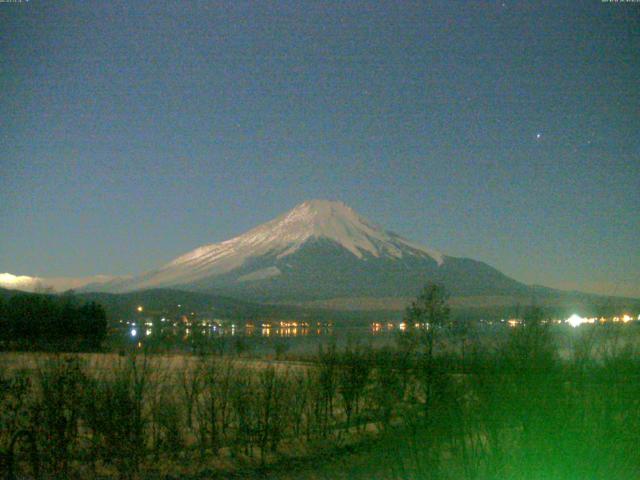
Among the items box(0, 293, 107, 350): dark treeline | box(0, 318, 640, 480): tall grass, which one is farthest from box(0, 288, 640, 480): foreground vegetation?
box(0, 293, 107, 350): dark treeline

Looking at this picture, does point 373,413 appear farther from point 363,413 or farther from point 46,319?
point 46,319

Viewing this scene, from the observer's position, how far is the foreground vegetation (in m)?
5.23

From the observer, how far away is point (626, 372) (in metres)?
5.80

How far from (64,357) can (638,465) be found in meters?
7.63

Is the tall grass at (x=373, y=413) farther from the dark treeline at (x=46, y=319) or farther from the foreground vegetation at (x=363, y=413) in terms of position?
the dark treeline at (x=46, y=319)

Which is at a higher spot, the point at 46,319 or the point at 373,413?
the point at 46,319

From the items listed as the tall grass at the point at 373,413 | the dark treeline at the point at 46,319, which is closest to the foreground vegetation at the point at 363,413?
the tall grass at the point at 373,413

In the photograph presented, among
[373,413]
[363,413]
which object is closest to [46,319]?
[363,413]

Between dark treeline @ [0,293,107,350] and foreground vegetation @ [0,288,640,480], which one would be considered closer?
foreground vegetation @ [0,288,640,480]

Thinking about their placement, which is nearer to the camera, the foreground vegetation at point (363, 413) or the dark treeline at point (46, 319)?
the foreground vegetation at point (363, 413)

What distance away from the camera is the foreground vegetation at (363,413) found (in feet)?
17.2

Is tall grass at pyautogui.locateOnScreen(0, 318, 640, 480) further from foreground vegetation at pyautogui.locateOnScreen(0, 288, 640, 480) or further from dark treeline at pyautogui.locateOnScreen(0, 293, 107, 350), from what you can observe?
dark treeline at pyautogui.locateOnScreen(0, 293, 107, 350)

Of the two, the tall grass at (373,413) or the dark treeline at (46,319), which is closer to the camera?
the tall grass at (373,413)

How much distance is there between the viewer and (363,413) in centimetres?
1520
